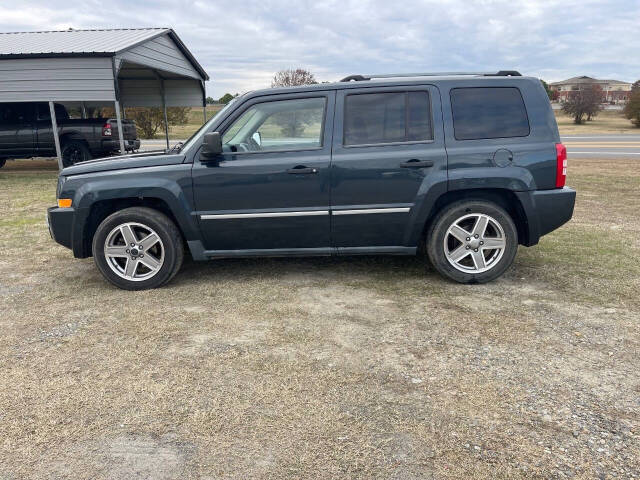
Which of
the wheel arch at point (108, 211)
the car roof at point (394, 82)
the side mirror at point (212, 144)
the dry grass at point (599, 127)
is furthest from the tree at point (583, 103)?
the wheel arch at point (108, 211)

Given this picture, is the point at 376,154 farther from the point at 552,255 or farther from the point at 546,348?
the point at 552,255

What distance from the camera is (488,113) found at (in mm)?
4332

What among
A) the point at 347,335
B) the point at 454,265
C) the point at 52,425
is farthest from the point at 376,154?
the point at 52,425

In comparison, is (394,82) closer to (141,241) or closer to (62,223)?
(141,241)

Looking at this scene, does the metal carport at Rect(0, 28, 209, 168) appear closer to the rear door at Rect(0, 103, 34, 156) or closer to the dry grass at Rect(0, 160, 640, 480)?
the rear door at Rect(0, 103, 34, 156)

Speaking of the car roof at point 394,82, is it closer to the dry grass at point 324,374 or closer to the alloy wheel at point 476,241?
the alloy wheel at point 476,241

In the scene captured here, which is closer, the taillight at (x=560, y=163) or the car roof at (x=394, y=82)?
the taillight at (x=560, y=163)

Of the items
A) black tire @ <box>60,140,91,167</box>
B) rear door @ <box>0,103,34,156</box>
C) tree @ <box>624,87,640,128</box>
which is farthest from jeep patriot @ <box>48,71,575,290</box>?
tree @ <box>624,87,640,128</box>

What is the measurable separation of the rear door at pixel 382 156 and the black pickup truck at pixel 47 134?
10.8 meters

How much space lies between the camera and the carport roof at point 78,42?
39.1 ft

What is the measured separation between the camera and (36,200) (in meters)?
9.38

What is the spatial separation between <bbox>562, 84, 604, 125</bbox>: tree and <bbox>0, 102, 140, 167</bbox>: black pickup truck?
45.3m

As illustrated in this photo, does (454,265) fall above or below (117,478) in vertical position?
above

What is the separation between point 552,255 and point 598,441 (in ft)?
10.9
